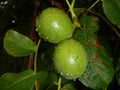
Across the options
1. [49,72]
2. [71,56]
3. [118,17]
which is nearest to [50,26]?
[71,56]

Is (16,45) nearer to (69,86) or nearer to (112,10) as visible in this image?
(69,86)

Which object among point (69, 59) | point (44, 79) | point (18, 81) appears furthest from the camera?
point (44, 79)

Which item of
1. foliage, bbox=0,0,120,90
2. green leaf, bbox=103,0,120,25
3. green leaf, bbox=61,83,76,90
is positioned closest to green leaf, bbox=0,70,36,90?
foliage, bbox=0,0,120,90

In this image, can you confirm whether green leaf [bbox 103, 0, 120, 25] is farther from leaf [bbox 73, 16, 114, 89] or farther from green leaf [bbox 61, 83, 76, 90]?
green leaf [bbox 61, 83, 76, 90]

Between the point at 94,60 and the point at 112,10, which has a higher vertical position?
the point at 112,10

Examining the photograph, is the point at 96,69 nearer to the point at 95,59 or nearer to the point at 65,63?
the point at 95,59

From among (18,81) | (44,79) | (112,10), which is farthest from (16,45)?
(112,10)
